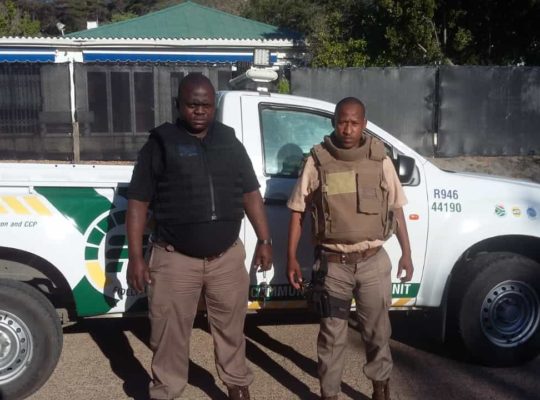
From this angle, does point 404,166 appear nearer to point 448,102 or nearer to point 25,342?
point 25,342

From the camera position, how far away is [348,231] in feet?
13.2

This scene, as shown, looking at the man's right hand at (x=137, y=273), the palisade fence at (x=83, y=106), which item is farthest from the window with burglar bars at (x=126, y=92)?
the man's right hand at (x=137, y=273)

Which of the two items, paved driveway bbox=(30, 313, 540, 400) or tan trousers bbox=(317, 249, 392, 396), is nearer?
tan trousers bbox=(317, 249, 392, 396)

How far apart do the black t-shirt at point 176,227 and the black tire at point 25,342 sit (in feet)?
3.34

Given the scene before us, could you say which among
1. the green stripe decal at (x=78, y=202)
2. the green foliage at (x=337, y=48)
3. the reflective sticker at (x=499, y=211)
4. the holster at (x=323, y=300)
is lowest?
the holster at (x=323, y=300)

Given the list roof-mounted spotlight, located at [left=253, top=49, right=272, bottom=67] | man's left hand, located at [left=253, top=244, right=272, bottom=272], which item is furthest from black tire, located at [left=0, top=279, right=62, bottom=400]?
roof-mounted spotlight, located at [left=253, top=49, right=272, bottom=67]

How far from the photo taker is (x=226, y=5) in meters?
67.8

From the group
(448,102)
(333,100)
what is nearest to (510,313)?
(333,100)

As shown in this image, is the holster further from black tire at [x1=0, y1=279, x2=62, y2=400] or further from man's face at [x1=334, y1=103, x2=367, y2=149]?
black tire at [x1=0, y1=279, x2=62, y2=400]

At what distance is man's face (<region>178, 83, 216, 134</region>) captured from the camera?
12.6ft

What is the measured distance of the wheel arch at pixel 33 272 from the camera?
4523mm

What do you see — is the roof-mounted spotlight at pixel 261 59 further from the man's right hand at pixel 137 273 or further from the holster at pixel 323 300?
the man's right hand at pixel 137 273

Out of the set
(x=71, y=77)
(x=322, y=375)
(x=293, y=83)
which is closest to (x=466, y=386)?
(x=322, y=375)

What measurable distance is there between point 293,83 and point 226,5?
182 feet
